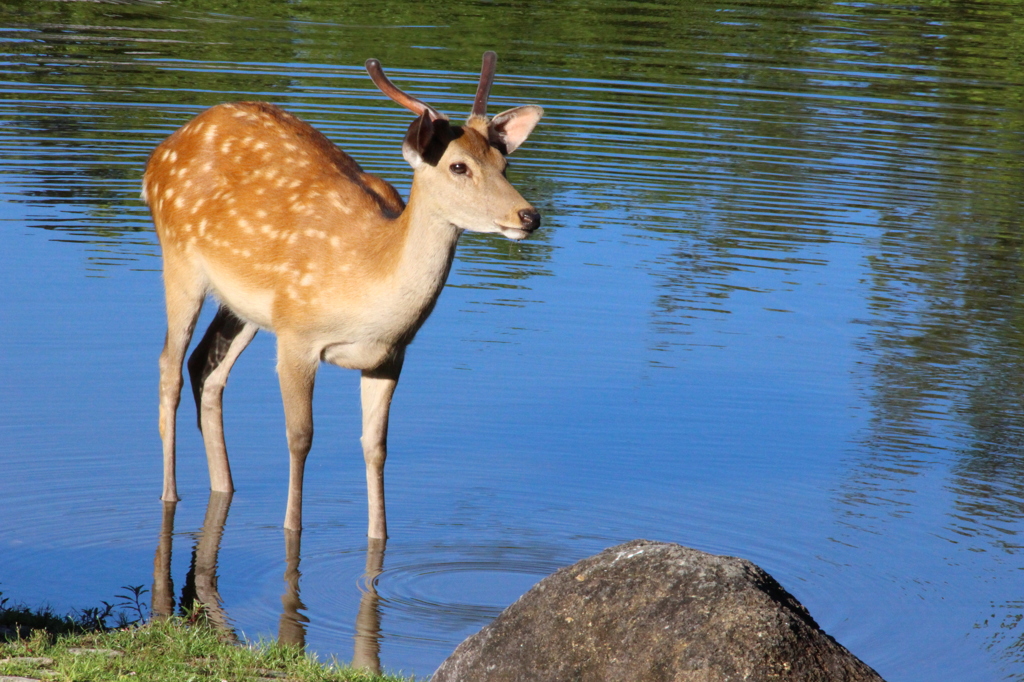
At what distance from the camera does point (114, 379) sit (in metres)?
9.54

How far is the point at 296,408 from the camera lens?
24.1ft

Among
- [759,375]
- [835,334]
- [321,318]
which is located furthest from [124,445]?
[835,334]

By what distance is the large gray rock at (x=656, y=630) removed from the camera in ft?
15.0

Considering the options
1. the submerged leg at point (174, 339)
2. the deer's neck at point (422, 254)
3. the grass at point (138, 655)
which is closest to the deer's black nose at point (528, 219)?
the deer's neck at point (422, 254)

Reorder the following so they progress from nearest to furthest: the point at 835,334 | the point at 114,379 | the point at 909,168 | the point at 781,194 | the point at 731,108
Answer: the point at 114,379 < the point at 835,334 < the point at 781,194 < the point at 909,168 < the point at 731,108

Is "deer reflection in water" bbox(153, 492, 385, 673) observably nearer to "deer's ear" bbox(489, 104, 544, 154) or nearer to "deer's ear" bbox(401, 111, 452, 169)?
"deer's ear" bbox(401, 111, 452, 169)

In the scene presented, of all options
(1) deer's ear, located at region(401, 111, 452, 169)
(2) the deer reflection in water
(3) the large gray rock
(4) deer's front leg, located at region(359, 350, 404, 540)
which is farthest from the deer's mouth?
(3) the large gray rock

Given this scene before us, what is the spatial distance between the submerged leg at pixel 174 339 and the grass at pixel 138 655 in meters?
1.94

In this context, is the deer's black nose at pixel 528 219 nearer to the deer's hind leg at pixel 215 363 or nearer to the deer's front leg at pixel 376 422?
the deer's front leg at pixel 376 422

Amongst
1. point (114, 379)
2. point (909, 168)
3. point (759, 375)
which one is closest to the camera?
point (114, 379)

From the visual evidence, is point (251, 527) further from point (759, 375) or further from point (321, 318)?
point (759, 375)

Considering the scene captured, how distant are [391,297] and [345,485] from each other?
156cm

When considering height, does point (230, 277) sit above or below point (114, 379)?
above

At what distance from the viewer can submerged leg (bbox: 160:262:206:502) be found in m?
7.82
